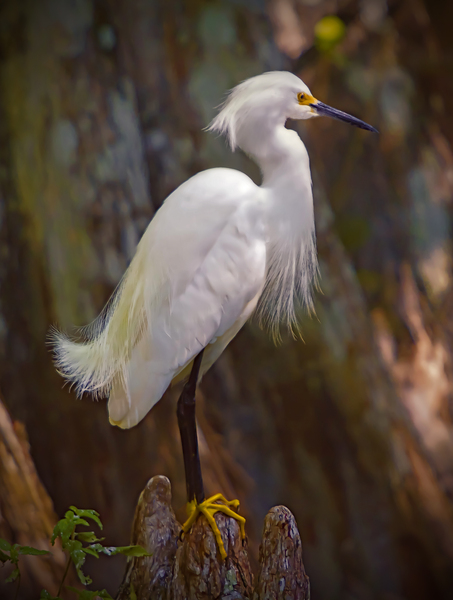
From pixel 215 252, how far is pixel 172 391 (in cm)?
64

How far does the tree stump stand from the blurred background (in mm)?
432

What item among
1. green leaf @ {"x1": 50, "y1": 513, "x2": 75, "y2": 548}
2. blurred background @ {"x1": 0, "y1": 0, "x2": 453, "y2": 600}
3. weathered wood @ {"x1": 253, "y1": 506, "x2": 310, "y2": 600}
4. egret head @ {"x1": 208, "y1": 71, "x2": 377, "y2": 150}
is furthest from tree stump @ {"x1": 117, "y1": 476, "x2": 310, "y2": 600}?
egret head @ {"x1": 208, "y1": 71, "x2": 377, "y2": 150}

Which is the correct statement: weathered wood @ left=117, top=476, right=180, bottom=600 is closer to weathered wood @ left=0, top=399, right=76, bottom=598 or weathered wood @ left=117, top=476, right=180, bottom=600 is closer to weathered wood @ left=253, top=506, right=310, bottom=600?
weathered wood @ left=253, top=506, right=310, bottom=600

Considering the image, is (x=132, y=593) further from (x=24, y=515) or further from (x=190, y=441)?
(x=24, y=515)

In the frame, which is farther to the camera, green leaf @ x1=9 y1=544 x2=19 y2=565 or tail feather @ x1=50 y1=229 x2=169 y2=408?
tail feather @ x1=50 y1=229 x2=169 y2=408

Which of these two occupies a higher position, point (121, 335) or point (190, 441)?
point (121, 335)

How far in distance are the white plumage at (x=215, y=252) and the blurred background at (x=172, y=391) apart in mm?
453

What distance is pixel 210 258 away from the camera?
1.03 m

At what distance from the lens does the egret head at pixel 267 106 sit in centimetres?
106

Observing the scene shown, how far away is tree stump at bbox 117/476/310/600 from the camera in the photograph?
36.3 inches

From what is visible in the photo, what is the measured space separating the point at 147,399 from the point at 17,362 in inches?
26.6

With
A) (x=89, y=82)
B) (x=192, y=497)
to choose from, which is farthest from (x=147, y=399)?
(x=89, y=82)

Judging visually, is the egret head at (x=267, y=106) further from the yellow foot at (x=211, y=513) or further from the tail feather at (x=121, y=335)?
the yellow foot at (x=211, y=513)

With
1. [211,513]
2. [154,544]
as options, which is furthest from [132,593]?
[211,513]
